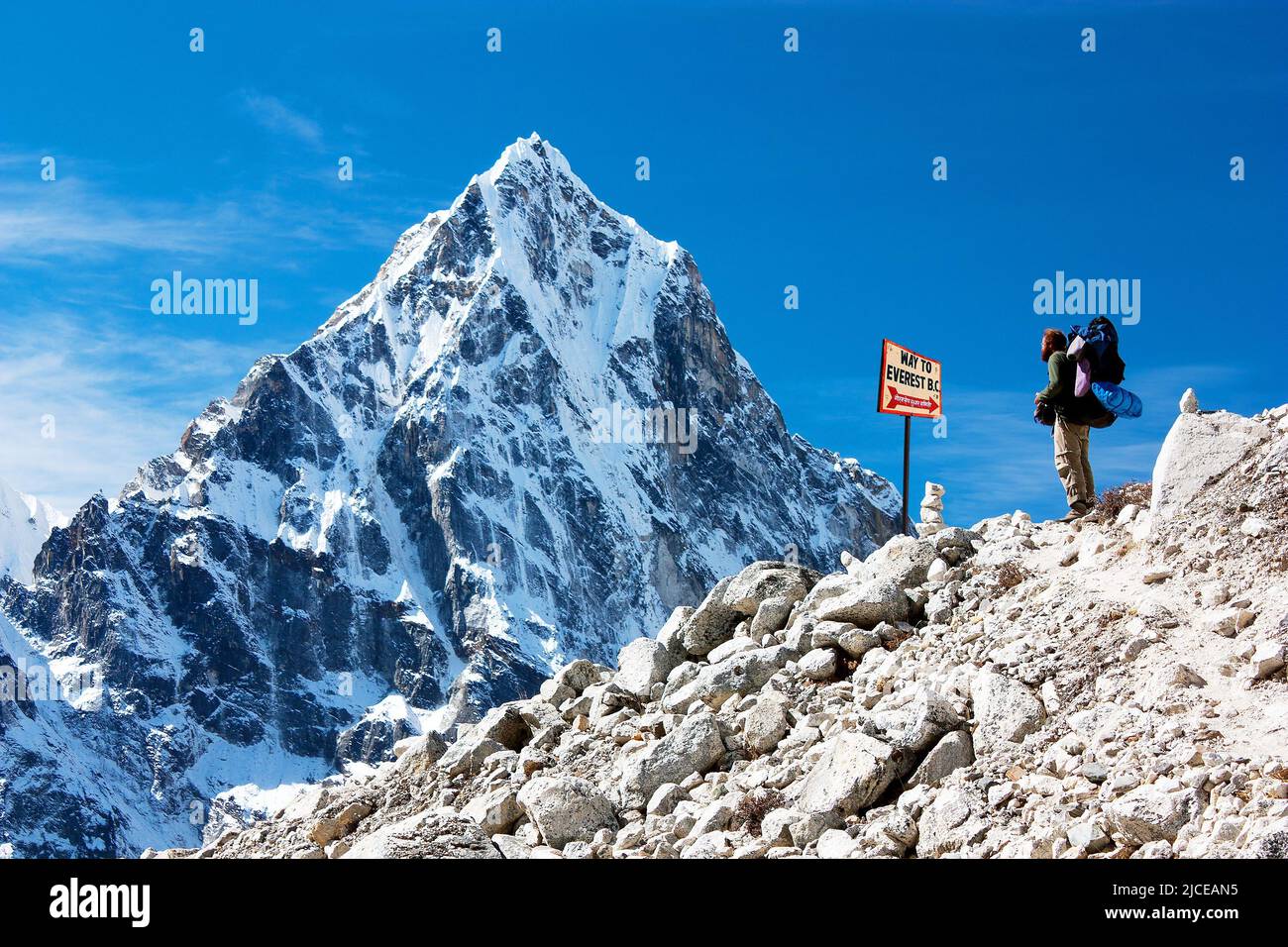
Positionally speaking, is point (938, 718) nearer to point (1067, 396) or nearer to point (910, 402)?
point (1067, 396)

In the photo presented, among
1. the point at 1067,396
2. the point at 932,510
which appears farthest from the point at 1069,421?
the point at 932,510

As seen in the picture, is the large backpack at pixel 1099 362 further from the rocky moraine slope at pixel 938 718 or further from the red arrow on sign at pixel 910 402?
the red arrow on sign at pixel 910 402

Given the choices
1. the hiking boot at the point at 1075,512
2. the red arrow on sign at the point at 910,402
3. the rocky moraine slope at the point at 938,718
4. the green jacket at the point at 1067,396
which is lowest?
the rocky moraine slope at the point at 938,718

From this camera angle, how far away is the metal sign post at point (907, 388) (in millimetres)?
23234

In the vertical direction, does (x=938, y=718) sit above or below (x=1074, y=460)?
below

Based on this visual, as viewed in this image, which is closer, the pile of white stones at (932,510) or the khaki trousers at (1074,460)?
the khaki trousers at (1074,460)

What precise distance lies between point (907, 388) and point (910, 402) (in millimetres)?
257

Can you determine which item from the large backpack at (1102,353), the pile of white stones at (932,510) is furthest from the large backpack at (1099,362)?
the pile of white stones at (932,510)

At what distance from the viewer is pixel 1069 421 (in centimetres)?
1962

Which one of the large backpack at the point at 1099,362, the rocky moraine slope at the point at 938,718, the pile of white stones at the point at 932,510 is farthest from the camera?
the pile of white stones at the point at 932,510

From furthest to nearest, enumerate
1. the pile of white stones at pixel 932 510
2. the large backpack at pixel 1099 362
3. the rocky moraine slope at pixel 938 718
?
the pile of white stones at pixel 932 510 < the large backpack at pixel 1099 362 < the rocky moraine slope at pixel 938 718

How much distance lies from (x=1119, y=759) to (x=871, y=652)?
18.1 feet
